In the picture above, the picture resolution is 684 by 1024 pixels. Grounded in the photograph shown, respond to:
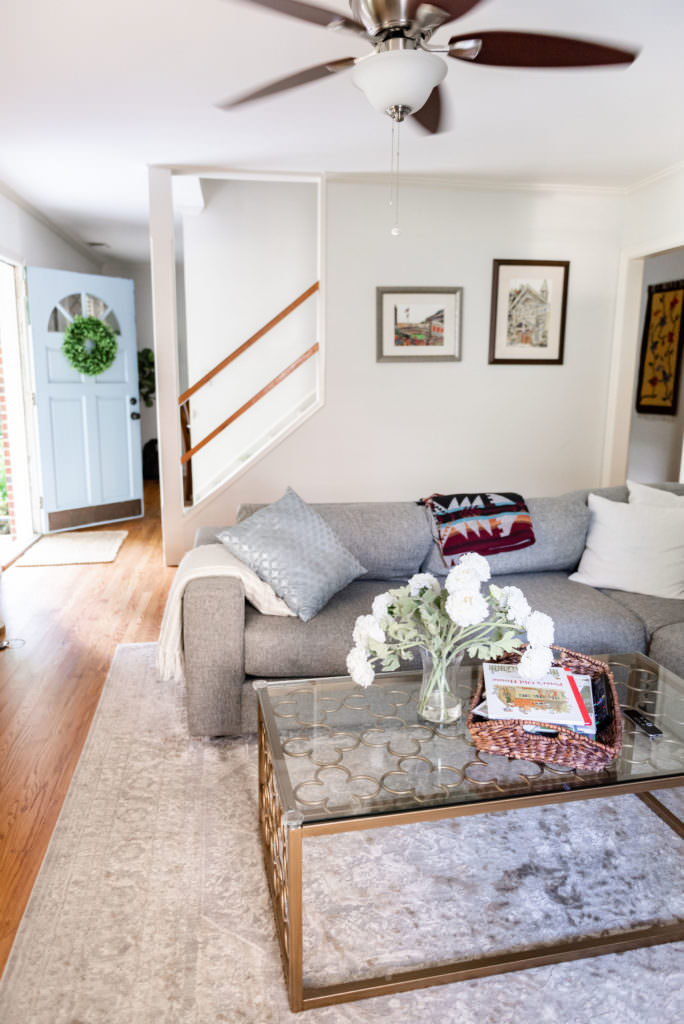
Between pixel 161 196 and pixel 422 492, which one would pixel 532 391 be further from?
pixel 161 196

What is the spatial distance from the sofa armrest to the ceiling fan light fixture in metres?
1.55

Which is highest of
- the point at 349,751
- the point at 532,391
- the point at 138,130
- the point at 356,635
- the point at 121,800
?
the point at 138,130

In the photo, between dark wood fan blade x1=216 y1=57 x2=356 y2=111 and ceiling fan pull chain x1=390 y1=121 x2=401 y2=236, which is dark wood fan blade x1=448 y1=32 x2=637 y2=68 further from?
ceiling fan pull chain x1=390 y1=121 x2=401 y2=236

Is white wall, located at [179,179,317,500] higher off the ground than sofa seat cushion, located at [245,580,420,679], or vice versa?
white wall, located at [179,179,317,500]

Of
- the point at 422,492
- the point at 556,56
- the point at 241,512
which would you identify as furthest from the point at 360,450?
the point at 556,56

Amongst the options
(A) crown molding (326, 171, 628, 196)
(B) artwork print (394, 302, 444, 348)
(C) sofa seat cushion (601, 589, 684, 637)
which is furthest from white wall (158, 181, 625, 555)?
(C) sofa seat cushion (601, 589, 684, 637)

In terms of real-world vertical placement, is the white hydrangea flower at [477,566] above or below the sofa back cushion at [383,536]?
above

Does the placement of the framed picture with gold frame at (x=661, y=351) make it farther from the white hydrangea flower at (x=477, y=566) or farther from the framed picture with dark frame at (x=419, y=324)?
the white hydrangea flower at (x=477, y=566)

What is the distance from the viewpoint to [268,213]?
512cm

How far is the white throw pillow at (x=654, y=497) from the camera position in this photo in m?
3.02

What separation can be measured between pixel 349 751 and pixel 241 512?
1636mm

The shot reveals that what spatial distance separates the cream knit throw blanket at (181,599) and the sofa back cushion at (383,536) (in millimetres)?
498

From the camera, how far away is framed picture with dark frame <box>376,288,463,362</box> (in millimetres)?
4711

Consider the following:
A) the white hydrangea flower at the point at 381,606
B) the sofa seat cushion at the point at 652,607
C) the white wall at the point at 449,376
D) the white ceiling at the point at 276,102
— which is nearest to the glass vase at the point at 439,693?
the white hydrangea flower at the point at 381,606
